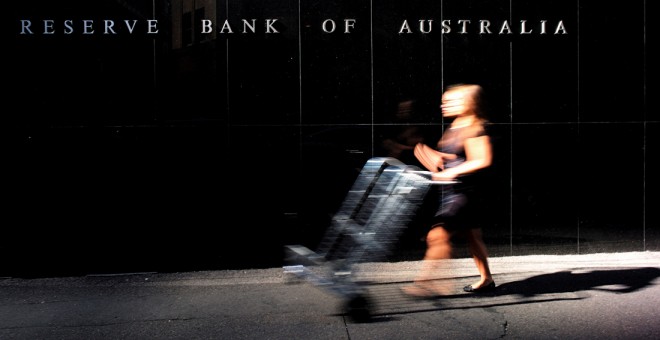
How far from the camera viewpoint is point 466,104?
5.26 meters

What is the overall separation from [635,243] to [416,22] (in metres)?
3.60

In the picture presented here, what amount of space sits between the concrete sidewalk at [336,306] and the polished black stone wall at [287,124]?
1.53 feet

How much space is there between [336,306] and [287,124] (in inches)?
90.2

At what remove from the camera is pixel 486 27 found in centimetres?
704

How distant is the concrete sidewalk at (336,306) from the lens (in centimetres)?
469

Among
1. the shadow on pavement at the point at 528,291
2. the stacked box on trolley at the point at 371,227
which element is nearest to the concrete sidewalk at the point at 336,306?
the shadow on pavement at the point at 528,291

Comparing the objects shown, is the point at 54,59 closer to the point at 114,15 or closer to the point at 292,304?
the point at 114,15

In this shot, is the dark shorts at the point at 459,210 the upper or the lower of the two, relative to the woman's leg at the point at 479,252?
upper

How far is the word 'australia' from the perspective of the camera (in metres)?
6.97

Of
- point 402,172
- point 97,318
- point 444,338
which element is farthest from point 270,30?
point 444,338

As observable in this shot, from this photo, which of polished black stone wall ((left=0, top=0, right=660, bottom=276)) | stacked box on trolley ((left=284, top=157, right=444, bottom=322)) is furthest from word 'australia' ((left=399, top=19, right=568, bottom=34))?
stacked box on trolley ((left=284, top=157, right=444, bottom=322))

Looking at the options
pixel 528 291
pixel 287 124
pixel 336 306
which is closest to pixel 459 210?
pixel 528 291

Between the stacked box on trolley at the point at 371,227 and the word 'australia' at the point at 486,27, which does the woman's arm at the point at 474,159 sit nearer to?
the stacked box on trolley at the point at 371,227

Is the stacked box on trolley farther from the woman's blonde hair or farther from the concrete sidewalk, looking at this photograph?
the woman's blonde hair
